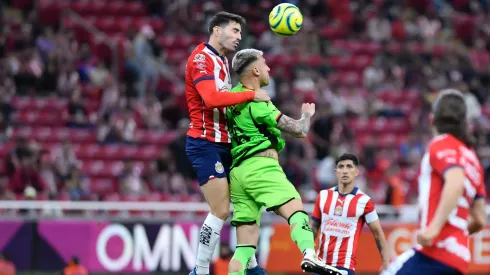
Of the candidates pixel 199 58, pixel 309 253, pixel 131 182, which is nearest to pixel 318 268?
pixel 309 253

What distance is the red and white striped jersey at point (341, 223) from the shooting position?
8.94 meters

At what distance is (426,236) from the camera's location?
216 inches

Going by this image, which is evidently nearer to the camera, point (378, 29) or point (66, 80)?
point (66, 80)

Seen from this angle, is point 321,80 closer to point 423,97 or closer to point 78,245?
point 423,97

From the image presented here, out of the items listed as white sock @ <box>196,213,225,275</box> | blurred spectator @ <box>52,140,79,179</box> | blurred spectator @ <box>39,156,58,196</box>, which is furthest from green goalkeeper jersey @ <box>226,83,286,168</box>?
blurred spectator @ <box>52,140,79,179</box>

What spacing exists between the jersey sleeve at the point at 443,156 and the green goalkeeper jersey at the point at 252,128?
94.5 inches

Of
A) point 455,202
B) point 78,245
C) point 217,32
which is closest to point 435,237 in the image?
point 455,202

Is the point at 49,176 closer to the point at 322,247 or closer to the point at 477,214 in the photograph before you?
the point at 322,247

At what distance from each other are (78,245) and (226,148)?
7869 mm

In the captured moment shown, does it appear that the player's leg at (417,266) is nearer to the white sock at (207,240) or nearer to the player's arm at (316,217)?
the white sock at (207,240)

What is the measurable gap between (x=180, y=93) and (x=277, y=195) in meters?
11.8

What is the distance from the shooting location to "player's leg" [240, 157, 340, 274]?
7.59 m

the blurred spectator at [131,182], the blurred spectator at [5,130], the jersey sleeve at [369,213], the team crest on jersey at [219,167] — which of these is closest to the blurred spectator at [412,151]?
the blurred spectator at [131,182]

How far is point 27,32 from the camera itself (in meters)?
19.6
